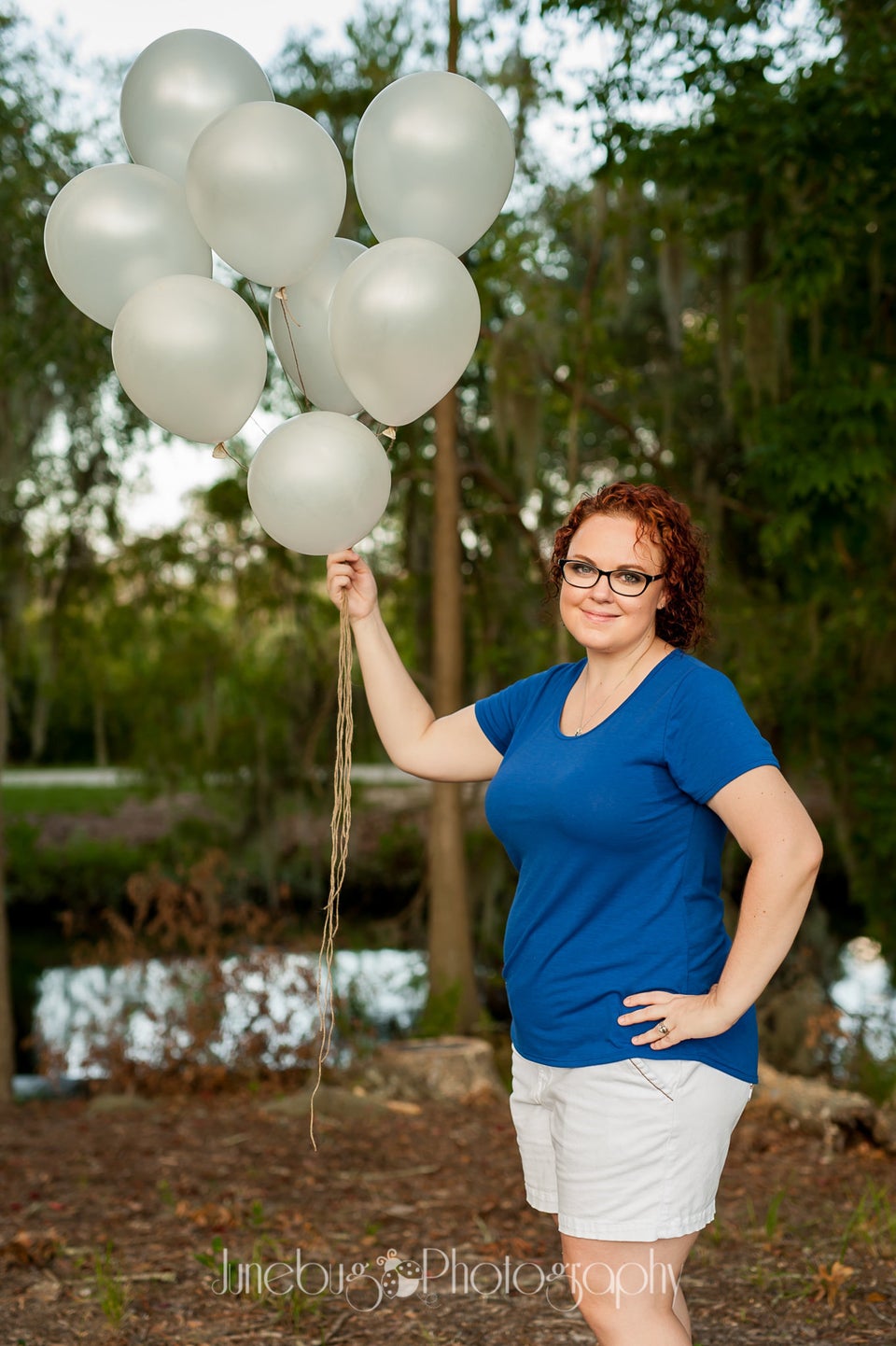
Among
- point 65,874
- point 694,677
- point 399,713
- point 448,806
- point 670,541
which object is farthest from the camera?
point 65,874

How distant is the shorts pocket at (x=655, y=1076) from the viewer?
165 centimetres

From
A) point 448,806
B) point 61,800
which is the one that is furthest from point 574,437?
point 61,800

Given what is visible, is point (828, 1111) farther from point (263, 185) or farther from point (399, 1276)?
point (263, 185)

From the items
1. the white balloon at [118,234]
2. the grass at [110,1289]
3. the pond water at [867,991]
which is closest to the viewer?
the white balloon at [118,234]

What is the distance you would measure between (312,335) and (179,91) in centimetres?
53

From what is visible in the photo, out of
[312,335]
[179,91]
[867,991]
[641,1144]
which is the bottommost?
[867,991]

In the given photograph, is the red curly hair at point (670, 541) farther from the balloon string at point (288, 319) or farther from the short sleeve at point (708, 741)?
the balloon string at point (288, 319)

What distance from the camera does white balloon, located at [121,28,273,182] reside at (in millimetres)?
2361

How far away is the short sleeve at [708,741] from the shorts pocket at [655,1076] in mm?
358

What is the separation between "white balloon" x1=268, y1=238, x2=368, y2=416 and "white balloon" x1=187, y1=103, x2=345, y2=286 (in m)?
0.13

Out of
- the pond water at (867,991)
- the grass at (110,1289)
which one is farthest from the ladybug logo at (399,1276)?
the pond water at (867,991)

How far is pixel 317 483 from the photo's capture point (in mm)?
2008

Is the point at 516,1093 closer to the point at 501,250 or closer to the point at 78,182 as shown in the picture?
the point at 78,182

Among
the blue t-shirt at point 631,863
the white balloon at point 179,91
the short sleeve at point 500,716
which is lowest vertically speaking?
the blue t-shirt at point 631,863
